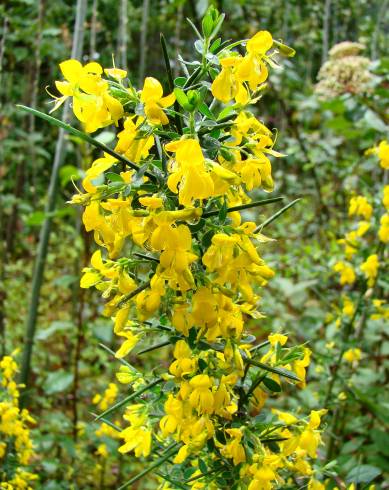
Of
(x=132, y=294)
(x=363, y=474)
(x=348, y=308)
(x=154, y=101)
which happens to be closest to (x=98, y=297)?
(x=348, y=308)

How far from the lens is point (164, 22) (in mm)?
4559

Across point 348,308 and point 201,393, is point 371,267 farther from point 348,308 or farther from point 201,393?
point 201,393

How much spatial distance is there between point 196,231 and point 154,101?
0.17m

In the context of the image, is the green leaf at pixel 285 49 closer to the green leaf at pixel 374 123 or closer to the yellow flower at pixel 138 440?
the yellow flower at pixel 138 440

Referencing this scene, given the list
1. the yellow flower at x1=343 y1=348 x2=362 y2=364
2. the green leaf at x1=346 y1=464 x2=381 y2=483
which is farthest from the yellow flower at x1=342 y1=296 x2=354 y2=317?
the green leaf at x1=346 y1=464 x2=381 y2=483

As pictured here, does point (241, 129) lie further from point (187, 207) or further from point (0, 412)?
point (0, 412)

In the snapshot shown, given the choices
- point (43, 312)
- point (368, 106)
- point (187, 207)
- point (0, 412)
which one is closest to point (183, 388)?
point (187, 207)

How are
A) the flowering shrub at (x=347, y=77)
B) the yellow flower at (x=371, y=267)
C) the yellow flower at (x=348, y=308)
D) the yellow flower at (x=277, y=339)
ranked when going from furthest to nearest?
1. the flowering shrub at (x=347, y=77)
2. the yellow flower at (x=348, y=308)
3. the yellow flower at (x=371, y=267)
4. the yellow flower at (x=277, y=339)

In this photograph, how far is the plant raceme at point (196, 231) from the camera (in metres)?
0.69

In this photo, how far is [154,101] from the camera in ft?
2.26

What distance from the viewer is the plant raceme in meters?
0.69

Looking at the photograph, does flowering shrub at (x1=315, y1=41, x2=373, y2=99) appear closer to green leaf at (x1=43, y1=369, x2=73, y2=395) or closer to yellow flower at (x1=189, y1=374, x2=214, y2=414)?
green leaf at (x1=43, y1=369, x2=73, y2=395)

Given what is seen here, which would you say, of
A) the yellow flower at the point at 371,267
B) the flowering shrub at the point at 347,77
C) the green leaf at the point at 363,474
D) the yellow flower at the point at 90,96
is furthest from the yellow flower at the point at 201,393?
the flowering shrub at the point at 347,77

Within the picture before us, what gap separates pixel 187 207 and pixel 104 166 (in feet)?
0.40
